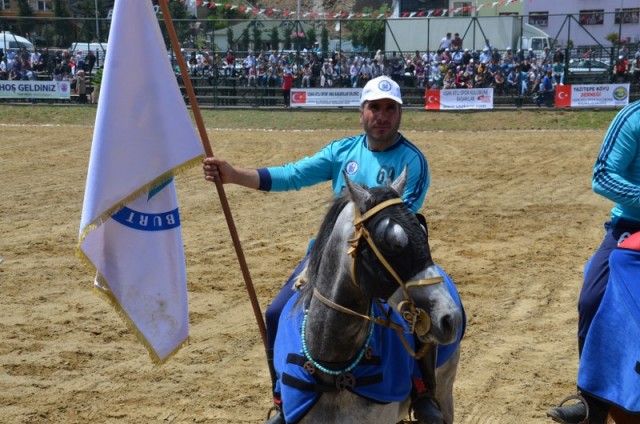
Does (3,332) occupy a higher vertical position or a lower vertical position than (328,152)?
lower

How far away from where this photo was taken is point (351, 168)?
494 centimetres

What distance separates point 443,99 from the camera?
29234mm

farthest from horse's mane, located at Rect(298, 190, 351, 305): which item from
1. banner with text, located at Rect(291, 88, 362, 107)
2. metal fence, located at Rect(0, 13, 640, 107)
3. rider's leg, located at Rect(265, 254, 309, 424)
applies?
metal fence, located at Rect(0, 13, 640, 107)

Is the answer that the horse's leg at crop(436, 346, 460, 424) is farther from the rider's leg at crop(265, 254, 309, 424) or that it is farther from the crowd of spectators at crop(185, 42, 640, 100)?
the crowd of spectators at crop(185, 42, 640, 100)

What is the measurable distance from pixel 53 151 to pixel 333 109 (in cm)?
1192

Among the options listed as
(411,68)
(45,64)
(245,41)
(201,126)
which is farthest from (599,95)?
(201,126)

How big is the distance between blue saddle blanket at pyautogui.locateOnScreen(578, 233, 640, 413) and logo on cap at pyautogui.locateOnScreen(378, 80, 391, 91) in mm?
1546

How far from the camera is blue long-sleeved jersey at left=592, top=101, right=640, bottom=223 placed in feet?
14.9

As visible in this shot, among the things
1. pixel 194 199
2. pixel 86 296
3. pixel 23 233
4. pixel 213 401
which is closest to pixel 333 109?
pixel 194 199

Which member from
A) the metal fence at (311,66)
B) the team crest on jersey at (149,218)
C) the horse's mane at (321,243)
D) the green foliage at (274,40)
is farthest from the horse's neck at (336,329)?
the green foliage at (274,40)

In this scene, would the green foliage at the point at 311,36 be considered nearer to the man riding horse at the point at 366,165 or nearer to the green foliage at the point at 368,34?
the green foliage at the point at 368,34

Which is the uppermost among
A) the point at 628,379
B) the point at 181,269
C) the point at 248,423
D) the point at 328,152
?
the point at 328,152

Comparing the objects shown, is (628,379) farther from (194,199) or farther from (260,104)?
(260,104)

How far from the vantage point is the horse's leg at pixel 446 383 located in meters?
5.16
